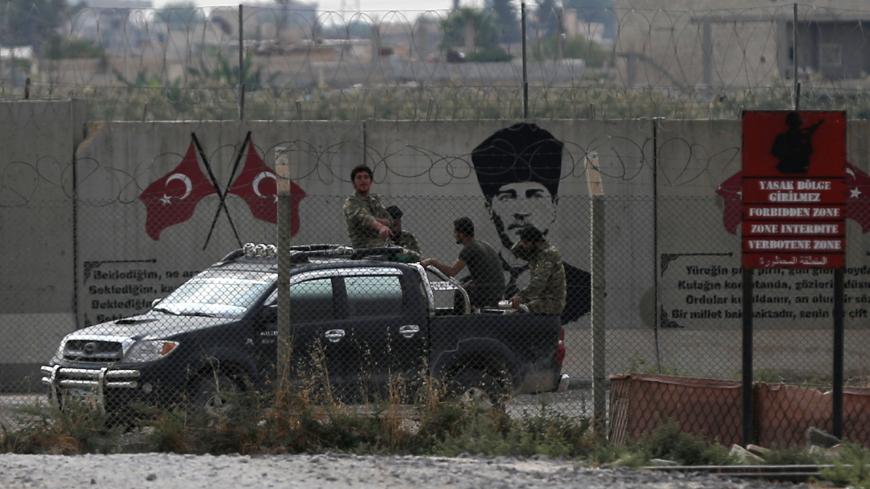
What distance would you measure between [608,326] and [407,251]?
142 inches

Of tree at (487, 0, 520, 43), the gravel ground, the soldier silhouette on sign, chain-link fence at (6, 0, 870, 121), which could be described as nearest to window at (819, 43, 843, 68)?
chain-link fence at (6, 0, 870, 121)

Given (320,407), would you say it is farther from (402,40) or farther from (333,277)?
(402,40)

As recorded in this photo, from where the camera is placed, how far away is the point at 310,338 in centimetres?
1166

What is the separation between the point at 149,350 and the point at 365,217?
2.57 meters

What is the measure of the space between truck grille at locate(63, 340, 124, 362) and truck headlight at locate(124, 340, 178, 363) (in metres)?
0.09

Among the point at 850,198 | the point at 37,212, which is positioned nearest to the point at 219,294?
the point at 37,212

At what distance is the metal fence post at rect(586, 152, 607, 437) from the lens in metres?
10.1

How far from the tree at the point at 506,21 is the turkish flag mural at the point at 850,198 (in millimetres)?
2842

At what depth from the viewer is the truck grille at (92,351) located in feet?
37.0

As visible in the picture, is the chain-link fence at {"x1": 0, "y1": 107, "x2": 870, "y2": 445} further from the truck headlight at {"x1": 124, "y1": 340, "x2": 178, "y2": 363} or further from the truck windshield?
the truck headlight at {"x1": 124, "y1": 340, "x2": 178, "y2": 363}

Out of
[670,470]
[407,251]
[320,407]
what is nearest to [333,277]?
[407,251]

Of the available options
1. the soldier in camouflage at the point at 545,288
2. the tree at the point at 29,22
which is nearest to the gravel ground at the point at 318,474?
the soldier in camouflage at the point at 545,288

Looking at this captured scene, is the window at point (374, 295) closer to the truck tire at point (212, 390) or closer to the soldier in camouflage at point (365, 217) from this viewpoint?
the soldier in camouflage at point (365, 217)

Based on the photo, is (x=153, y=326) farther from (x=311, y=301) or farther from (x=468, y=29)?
(x=468, y=29)
